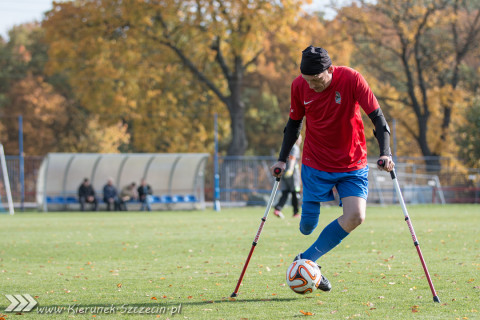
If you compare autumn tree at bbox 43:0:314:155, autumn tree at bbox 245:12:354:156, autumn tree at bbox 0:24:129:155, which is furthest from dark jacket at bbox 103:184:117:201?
autumn tree at bbox 0:24:129:155

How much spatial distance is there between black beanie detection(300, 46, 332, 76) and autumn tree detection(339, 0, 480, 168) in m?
32.6

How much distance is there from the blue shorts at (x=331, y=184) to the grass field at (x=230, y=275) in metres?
0.91

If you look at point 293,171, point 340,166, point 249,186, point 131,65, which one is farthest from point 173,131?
point 340,166

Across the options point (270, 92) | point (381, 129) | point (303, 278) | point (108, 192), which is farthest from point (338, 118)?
point (270, 92)

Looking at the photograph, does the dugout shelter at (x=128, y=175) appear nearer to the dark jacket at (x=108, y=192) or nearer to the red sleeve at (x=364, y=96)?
the dark jacket at (x=108, y=192)

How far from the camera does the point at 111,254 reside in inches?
432

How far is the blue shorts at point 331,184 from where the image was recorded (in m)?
6.36

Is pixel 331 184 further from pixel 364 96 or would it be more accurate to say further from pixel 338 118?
pixel 364 96

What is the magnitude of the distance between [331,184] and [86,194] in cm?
2367

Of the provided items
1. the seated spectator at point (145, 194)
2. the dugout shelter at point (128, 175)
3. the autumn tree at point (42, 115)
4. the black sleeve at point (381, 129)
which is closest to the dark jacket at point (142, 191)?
the seated spectator at point (145, 194)

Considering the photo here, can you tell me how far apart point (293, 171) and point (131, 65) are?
63.1 ft

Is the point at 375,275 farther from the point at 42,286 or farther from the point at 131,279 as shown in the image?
the point at 42,286

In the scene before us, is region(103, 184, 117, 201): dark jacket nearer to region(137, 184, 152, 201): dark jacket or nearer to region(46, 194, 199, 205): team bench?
region(46, 194, 199, 205): team bench

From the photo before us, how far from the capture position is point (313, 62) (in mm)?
5980
